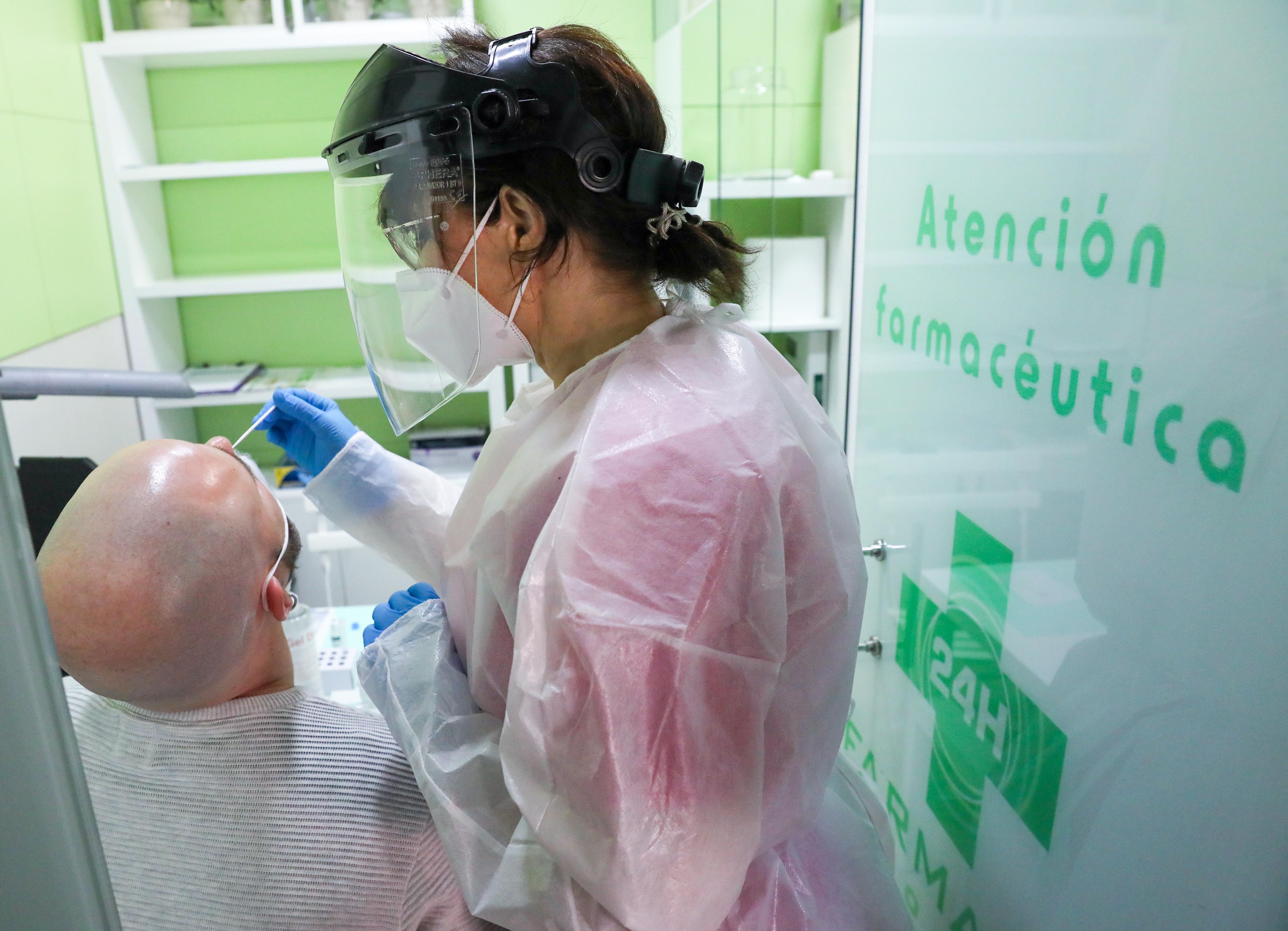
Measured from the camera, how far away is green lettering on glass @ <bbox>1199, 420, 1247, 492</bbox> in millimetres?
723

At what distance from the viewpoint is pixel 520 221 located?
1022 mm

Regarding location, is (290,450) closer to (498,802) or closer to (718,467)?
(498,802)

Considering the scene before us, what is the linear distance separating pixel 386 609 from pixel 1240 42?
130 centimetres

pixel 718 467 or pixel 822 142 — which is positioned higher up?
pixel 822 142

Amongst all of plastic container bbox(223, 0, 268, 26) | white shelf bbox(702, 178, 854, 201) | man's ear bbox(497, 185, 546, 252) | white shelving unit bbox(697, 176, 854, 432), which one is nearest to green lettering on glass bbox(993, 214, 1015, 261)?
man's ear bbox(497, 185, 546, 252)

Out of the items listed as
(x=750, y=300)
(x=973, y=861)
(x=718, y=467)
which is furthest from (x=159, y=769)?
(x=973, y=861)

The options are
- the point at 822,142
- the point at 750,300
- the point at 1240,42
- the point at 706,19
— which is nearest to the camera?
the point at 1240,42

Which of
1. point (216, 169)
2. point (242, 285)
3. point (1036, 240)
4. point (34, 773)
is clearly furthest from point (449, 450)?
point (34, 773)

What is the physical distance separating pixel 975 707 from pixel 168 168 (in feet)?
8.13

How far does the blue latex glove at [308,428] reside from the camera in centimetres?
142

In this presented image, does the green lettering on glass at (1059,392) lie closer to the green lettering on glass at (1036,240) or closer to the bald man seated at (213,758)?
the green lettering on glass at (1036,240)

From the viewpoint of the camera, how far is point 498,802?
951 millimetres

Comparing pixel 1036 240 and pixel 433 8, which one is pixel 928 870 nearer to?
pixel 1036 240

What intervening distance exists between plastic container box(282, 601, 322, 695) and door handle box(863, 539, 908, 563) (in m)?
0.99
